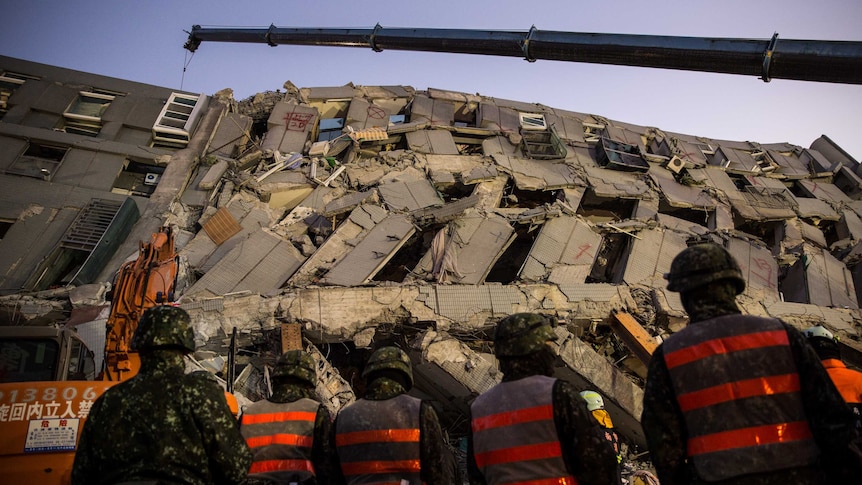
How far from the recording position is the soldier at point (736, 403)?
278cm

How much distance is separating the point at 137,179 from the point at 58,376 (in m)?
12.0

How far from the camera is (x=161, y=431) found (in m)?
3.08

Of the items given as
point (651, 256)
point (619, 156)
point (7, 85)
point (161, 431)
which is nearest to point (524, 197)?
point (619, 156)

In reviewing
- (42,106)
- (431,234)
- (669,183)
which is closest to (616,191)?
(669,183)

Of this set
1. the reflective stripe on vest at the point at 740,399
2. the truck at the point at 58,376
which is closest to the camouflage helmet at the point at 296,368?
the truck at the point at 58,376

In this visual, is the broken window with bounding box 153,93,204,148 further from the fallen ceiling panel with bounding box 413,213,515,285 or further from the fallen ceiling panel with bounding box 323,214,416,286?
the fallen ceiling panel with bounding box 413,213,515,285

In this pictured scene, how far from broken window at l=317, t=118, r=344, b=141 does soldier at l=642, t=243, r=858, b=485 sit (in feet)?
55.5

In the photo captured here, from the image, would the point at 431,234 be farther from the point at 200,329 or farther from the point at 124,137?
the point at 124,137

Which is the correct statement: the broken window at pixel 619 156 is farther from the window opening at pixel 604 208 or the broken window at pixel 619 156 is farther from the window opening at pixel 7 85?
the window opening at pixel 7 85

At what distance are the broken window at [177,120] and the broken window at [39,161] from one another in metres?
2.55

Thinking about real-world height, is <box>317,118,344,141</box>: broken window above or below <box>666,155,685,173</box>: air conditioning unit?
above

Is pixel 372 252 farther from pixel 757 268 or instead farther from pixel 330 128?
pixel 757 268

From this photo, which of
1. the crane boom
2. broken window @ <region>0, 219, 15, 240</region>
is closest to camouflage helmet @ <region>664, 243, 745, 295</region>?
the crane boom

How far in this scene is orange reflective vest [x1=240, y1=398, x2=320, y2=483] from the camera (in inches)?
169
